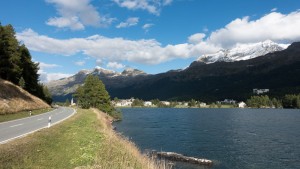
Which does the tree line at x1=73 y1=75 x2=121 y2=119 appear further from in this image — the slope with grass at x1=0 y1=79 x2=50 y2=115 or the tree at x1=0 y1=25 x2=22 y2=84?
the slope with grass at x1=0 y1=79 x2=50 y2=115

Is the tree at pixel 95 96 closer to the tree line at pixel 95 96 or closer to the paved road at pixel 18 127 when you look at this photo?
the tree line at pixel 95 96

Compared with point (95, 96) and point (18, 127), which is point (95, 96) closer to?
point (95, 96)

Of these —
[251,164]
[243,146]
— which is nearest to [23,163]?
[251,164]

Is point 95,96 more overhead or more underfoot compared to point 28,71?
more underfoot

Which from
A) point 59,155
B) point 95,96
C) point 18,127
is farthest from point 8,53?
point 59,155

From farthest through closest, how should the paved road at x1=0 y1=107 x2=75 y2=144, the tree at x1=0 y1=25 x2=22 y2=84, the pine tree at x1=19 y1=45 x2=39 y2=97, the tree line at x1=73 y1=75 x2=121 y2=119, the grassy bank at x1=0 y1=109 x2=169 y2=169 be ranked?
the tree line at x1=73 y1=75 x2=121 y2=119, the pine tree at x1=19 y1=45 x2=39 y2=97, the tree at x1=0 y1=25 x2=22 y2=84, the paved road at x1=0 y1=107 x2=75 y2=144, the grassy bank at x1=0 y1=109 x2=169 y2=169

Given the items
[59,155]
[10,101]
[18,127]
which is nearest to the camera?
[59,155]

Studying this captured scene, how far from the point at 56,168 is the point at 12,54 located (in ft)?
233

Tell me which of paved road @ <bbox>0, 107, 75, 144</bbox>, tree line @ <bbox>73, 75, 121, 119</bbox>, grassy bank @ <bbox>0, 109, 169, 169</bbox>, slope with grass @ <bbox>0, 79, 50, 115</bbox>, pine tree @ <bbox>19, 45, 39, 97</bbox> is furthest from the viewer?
tree line @ <bbox>73, 75, 121, 119</bbox>

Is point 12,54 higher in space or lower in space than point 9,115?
higher

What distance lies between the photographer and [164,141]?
64500mm

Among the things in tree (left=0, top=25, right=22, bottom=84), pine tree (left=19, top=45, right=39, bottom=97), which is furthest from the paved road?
pine tree (left=19, top=45, right=39, bottom=97)

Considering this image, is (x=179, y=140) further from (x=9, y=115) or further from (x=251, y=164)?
(x=9, y=115)

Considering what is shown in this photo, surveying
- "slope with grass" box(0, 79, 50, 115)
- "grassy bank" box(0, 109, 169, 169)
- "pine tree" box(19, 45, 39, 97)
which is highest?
"pine tree" box(19, 45, 39, 97)
